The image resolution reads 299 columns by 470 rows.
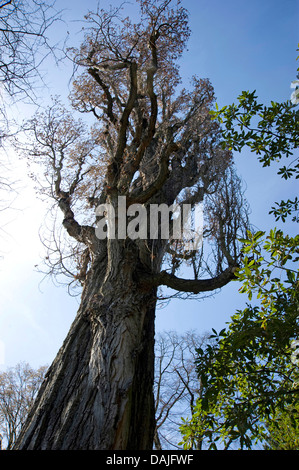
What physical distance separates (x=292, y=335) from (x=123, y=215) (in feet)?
8.74

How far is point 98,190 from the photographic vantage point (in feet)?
21.3

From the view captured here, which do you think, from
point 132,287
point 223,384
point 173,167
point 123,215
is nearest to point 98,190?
point 173,167

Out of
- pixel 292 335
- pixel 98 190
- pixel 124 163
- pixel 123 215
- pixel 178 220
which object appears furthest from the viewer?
pixel 98 190

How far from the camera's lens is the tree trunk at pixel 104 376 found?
2742 mm

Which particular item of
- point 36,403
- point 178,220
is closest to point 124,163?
point 178,220

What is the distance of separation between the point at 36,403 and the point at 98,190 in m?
4.27

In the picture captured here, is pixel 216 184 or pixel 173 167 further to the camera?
pixel 173 167

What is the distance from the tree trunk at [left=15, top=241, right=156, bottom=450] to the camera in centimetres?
274

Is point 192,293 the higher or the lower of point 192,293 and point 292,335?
the higher

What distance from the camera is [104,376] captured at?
303cm
